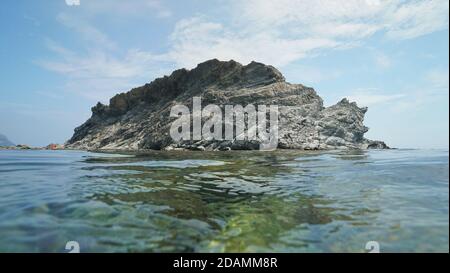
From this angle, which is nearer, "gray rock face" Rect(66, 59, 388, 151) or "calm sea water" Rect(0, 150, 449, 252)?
"calm sea water" Rect(0, 150, 449, 252)

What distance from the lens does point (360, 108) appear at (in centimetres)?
5422

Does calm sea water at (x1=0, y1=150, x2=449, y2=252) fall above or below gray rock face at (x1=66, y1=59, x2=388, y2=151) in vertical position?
below

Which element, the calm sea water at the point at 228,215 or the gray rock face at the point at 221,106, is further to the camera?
the gray rock face at the point at 221,106

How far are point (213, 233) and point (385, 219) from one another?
3554mm

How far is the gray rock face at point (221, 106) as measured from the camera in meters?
45.6

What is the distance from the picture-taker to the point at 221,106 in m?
57.4

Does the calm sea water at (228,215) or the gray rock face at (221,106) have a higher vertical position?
the gray rock face at (221,106)

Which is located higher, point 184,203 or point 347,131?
point 347,131

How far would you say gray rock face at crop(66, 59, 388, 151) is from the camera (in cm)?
4562

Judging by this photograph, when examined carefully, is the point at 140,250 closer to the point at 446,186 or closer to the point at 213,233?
the point at 213,233

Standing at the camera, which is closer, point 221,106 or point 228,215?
point 228,215

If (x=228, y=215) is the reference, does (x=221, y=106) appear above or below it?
above
